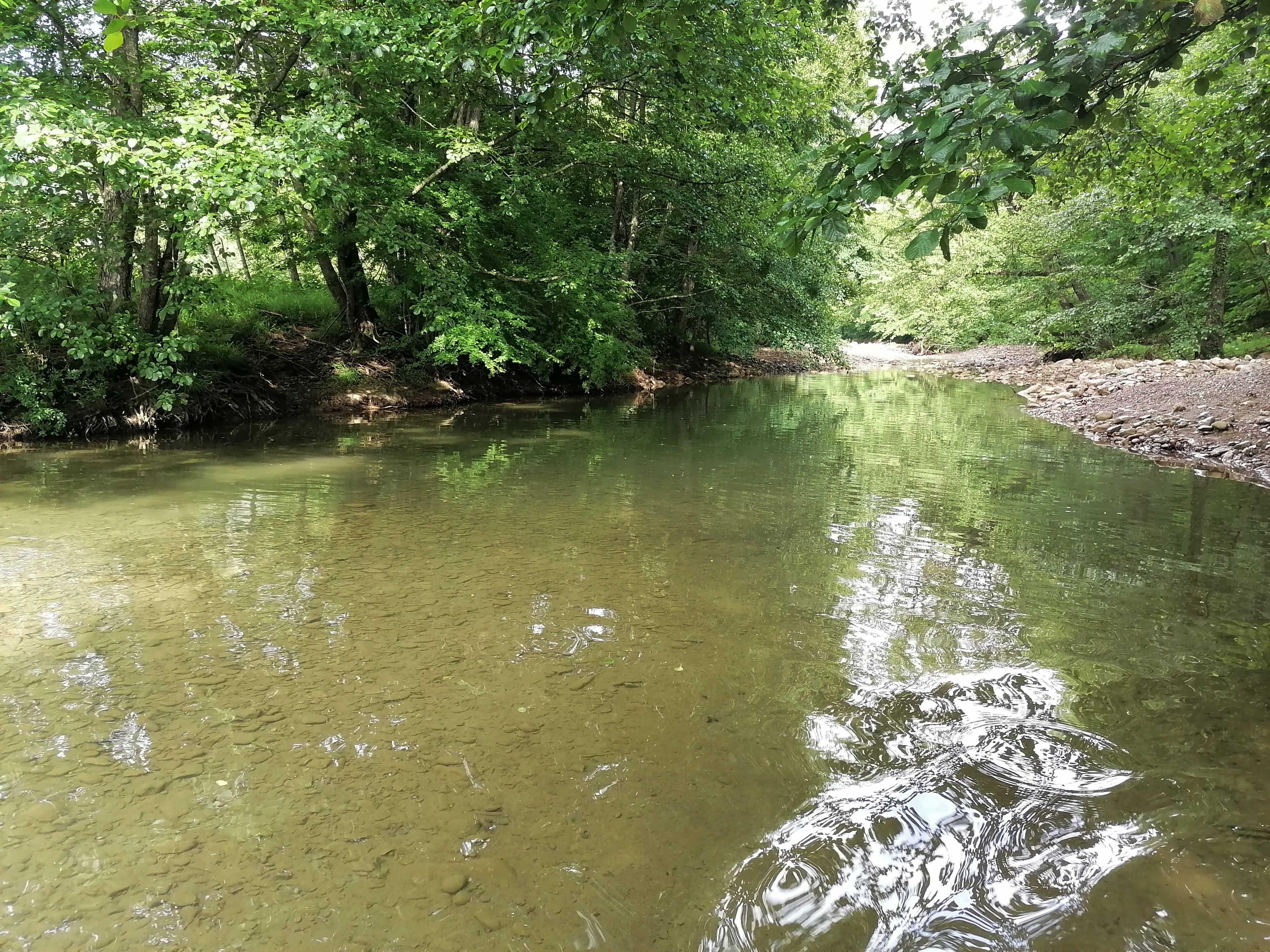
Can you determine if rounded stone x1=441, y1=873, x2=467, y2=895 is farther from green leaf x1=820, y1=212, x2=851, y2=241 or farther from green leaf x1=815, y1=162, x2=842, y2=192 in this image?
green leaf x1=815, y1=162, x2=842, y2=192

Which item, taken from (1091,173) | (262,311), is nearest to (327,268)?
(262,311)

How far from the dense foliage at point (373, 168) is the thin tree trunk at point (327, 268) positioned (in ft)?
0.20

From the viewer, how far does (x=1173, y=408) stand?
35.7ft

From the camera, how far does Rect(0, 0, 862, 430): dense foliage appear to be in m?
7.79

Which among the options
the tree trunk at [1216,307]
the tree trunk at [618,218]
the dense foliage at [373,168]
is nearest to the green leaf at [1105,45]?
the dense foliage at [373,168]

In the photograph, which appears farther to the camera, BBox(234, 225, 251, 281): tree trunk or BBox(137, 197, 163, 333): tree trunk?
BBox(234, 225, 251, 281): tree trunk

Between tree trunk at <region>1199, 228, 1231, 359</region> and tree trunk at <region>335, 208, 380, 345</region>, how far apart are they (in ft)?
65.2

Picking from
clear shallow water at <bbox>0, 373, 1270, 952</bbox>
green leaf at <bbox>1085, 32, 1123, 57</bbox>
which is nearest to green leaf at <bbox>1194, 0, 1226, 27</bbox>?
green leaf at <bbox>1085, 32, 1123, 57</bbox>

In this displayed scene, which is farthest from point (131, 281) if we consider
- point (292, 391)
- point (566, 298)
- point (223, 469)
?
point (566, 298)

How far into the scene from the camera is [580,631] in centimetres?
376

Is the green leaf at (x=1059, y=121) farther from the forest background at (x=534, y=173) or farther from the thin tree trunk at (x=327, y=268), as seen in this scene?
the thin tree trunk at (x=327, y=268)

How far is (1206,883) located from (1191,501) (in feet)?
19.8

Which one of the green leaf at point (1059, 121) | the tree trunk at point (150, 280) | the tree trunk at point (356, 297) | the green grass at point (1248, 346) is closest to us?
the green leaf at point (1059, 121)

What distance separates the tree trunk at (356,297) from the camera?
14211mm
